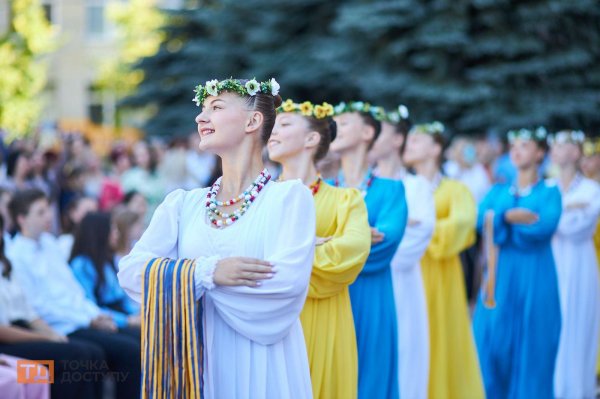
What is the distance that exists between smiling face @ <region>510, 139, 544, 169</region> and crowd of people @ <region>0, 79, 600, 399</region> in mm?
12

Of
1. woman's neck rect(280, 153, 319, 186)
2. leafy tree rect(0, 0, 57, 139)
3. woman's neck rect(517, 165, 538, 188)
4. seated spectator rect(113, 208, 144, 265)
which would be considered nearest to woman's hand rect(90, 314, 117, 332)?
seated spectator rect(113, 208, 144, 265)

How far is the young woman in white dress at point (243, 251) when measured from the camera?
429 centimetres

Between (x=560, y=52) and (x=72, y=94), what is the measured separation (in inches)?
961

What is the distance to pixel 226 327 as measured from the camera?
445cm

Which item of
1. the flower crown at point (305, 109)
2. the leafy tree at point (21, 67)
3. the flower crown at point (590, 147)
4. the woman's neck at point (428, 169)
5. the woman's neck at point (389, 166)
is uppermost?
the leafy tree at point (21, 67)

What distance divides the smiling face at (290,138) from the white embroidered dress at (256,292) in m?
1.35

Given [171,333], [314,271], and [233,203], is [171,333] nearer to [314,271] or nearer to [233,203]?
[233,203]

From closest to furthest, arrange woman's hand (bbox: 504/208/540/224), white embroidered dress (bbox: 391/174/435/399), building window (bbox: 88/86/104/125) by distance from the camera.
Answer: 1. white embroidered dress (bbox: 391/174/435/399)
2. woman's hand (bbox: 504/208/540/224)
3. building window (bbox: 88/86/104/125)

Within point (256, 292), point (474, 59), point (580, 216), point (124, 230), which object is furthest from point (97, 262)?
point (474, 59)

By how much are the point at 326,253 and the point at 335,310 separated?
0.39m

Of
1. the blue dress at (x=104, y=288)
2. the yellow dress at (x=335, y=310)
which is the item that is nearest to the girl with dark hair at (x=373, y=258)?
the yellow dress at (x=335, y=310)

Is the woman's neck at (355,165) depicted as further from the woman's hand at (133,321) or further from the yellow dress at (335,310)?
the woman's hand at (133,321)

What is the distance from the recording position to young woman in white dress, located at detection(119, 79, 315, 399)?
169 inches

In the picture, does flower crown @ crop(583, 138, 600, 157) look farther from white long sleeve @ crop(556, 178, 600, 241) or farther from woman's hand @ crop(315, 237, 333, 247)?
woman's hand @ crop(315, 237, 333, 247)
